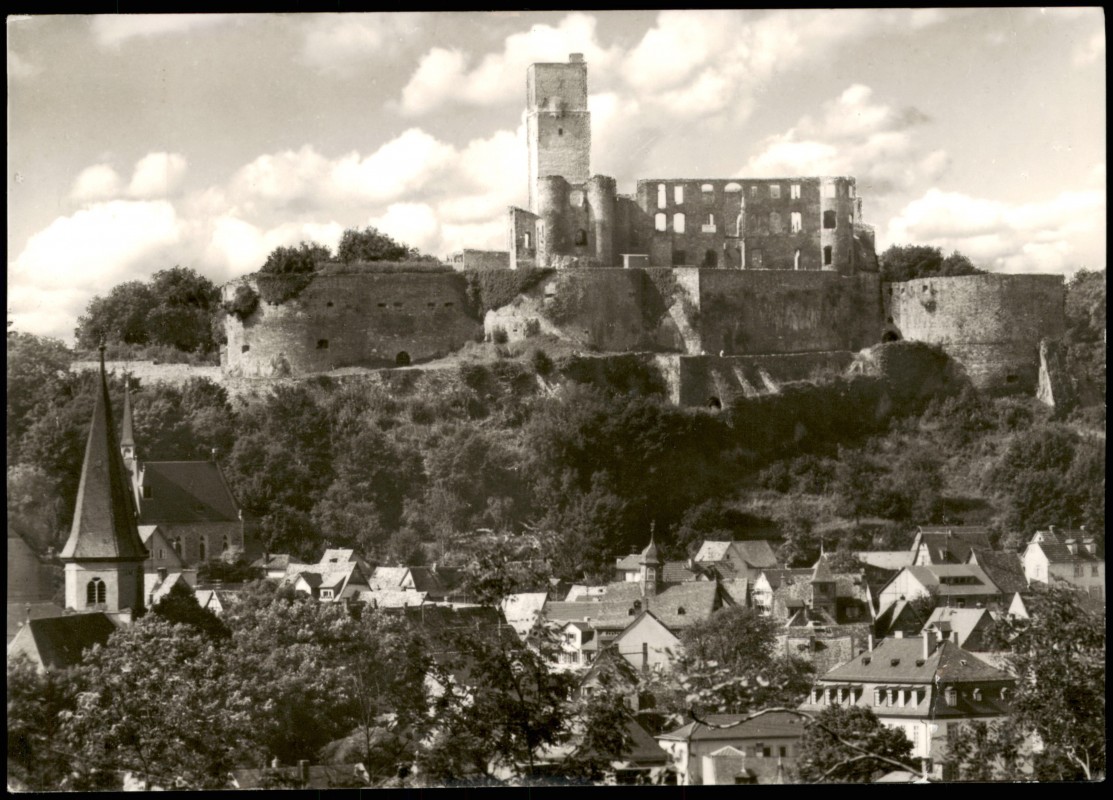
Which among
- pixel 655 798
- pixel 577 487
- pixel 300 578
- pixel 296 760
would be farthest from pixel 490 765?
pixel 577 487

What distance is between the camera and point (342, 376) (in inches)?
1670

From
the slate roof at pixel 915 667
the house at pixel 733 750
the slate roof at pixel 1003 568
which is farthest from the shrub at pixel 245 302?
the house at pixel 733 750

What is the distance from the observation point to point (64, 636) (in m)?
26.5

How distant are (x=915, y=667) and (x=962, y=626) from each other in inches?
203

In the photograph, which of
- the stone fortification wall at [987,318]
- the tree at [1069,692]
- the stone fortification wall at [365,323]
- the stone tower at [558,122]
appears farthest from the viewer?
the stone fortification wall at [987,318]

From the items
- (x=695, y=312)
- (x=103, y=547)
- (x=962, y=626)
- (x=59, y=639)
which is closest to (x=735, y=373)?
(x=695, y=312)

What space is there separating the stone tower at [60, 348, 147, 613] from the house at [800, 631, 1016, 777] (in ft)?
28.5

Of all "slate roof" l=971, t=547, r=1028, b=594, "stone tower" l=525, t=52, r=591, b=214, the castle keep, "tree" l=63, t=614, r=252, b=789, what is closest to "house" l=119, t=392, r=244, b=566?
the castle keep

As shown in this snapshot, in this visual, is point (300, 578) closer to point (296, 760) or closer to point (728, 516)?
point (728, 516)

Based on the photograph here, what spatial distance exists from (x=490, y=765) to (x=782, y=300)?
26842 millimetres

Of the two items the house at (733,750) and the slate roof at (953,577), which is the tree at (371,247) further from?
the house at (733,750)

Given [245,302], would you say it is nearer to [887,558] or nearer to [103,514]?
[103,514]

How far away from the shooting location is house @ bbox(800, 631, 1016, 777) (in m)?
26.5

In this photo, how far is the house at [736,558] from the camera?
39.8 m
